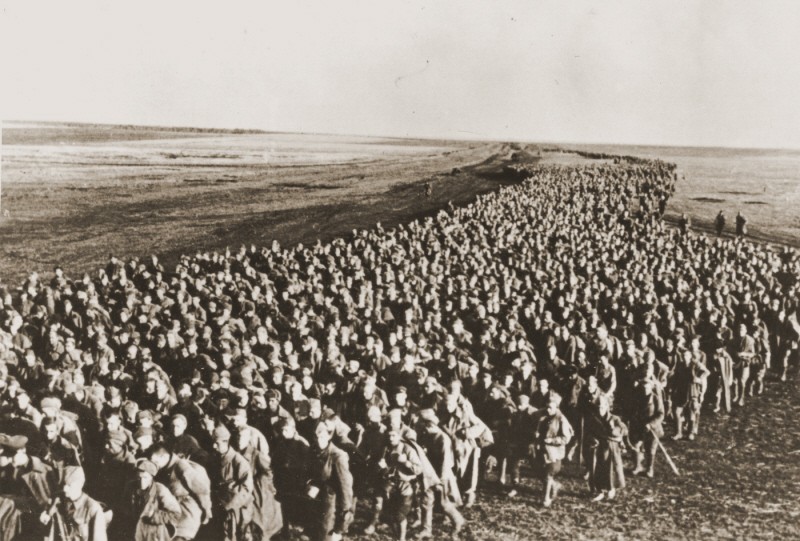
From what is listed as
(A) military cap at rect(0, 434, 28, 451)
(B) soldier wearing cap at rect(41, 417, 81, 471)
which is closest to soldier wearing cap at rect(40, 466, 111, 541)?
(A) military cap at rect(0, 434, 28, 451)

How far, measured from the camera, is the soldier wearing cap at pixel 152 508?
288 inches

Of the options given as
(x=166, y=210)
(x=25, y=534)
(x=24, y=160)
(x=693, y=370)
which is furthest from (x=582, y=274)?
(x=24, y=160)

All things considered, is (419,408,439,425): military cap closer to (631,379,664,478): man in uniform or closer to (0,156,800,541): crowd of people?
(0,156,800,541): crowd of people

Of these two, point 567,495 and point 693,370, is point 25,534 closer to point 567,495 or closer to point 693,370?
point 567,495

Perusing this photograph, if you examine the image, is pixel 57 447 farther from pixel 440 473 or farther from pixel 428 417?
pixel 440 473

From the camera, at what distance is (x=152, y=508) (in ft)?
24.0

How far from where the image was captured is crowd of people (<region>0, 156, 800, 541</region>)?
8.41m

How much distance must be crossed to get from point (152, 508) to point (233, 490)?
107 cm

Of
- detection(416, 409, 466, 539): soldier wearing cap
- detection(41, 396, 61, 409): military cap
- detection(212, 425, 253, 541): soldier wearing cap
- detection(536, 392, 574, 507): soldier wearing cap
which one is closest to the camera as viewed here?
detection(212, 425, 253, 541): soldier wearing cap

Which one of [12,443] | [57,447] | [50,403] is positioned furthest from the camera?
[50,403]

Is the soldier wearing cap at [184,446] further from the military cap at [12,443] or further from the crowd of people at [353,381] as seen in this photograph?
the military cap at [12,443]

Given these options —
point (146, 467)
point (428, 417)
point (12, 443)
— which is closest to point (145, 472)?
point (146, 467)

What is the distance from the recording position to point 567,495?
11.3 metres

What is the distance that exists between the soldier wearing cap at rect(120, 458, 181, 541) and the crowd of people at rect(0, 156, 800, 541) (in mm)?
20
